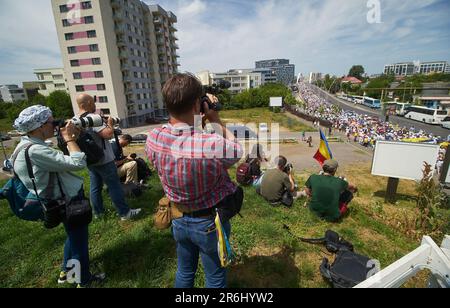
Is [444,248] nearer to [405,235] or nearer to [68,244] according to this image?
[405,235]

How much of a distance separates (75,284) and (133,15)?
4697cm

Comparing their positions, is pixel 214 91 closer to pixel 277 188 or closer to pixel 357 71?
pixel 277 188

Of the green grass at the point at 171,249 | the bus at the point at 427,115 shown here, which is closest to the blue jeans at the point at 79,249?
the green grass at the point at 171,249

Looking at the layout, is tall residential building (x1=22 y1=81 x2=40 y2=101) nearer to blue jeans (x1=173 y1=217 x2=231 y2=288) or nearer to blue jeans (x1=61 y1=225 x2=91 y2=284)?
blue jeans (x1=61 y1=225 x2=91 y2=284)

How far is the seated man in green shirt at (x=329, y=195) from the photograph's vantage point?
386 centimetres

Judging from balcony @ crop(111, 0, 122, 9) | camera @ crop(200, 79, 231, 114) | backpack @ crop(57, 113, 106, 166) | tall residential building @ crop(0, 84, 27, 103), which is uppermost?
balcony @ crop(111, 0, 122, 9)

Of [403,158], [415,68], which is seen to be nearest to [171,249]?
[403,158]

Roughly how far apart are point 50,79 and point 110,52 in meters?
45.2

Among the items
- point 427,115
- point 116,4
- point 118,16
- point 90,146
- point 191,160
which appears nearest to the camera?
point 191,160

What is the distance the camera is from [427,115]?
112 ft

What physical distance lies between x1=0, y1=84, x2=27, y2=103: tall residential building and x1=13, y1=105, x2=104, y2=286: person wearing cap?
104 metres

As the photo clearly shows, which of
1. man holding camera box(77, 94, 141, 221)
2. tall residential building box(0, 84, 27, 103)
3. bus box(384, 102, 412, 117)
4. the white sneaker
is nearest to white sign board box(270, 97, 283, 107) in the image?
bus box(384, 102, 412, 117)

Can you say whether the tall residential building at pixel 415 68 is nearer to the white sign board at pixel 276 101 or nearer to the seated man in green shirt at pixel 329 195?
the white sign board at pixel 276 101

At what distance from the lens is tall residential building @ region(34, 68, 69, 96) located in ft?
206
